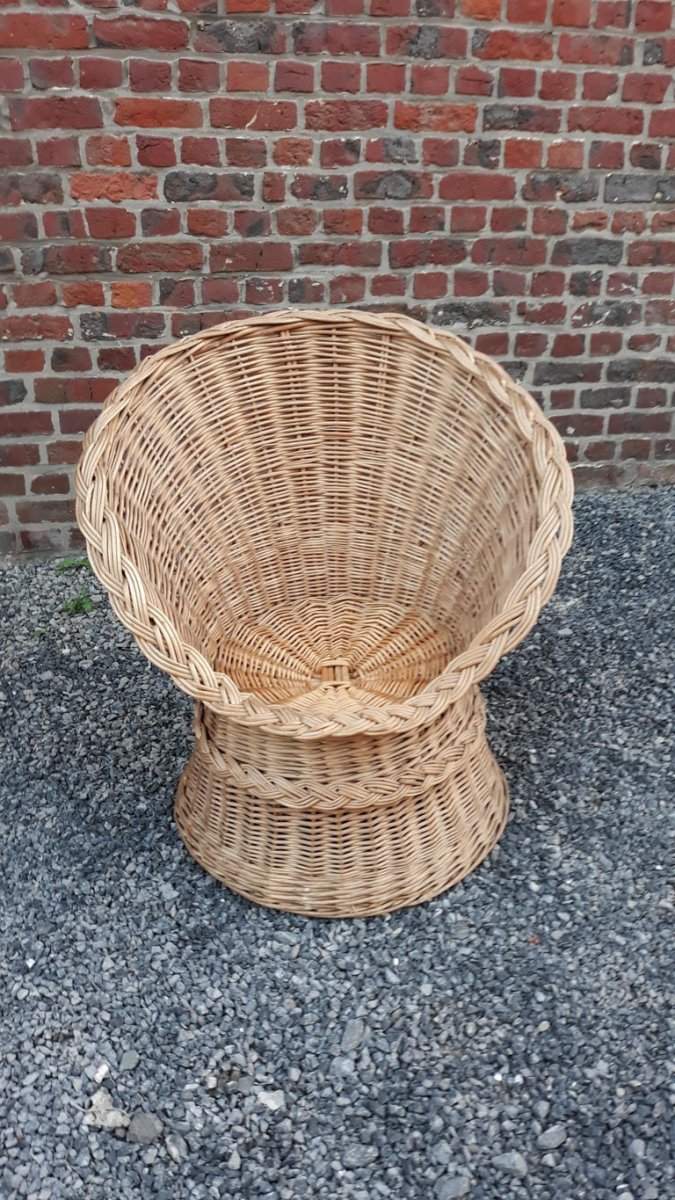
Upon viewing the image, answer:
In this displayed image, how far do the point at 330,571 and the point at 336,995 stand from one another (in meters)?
1.00

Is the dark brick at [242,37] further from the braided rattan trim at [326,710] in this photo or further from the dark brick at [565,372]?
the braided rattan trim at [326,710]

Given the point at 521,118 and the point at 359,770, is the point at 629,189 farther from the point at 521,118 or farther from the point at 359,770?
the point at 359,770

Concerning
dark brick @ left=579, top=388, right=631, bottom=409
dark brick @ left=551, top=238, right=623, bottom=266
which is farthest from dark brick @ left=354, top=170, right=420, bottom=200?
dark brick @ left=579, top=388, right=631, bottom=409

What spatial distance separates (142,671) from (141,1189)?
4.27 feet

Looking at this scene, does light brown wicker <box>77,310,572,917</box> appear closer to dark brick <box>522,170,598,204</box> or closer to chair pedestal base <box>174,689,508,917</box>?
chair pedestal base <box>174,689,508,917</box>

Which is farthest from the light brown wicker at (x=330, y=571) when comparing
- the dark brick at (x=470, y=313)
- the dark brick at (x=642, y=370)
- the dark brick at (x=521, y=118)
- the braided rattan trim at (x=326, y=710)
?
the dark brick at (x=642, y=370)

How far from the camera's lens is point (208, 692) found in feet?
4.80

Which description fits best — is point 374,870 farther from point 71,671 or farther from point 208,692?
point 71,671

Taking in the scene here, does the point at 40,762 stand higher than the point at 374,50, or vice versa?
the point at 374,50

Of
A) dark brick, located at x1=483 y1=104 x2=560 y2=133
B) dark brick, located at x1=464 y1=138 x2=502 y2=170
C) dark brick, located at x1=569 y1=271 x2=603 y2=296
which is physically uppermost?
dark brick, located at x1=483 y1=104 x2=560 y2=133

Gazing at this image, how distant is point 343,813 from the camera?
171 cm

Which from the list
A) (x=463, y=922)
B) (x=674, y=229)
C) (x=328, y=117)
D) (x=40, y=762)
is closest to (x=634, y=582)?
(x=674, y=229)

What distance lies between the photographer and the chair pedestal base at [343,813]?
1.63m

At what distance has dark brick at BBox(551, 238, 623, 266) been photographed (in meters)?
2.85
